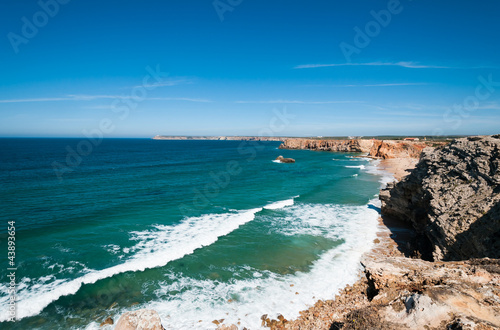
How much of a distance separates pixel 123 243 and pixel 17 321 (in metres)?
7.01

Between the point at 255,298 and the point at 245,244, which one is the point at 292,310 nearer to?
the point at 255,298

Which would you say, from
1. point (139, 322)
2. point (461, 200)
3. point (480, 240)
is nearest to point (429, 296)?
point (139, 322)

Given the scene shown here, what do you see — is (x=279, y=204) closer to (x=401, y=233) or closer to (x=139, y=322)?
(x=401, y=233)

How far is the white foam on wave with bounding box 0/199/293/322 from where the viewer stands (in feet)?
36.8

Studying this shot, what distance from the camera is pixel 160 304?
11047 mm

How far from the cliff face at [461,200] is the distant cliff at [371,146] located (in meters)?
53.8

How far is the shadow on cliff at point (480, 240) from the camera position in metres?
9.73

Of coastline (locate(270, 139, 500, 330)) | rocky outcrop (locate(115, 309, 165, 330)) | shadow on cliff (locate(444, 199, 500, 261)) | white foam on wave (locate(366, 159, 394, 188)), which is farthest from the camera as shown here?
white foam on wave (locate(366, 159, 394, 188))

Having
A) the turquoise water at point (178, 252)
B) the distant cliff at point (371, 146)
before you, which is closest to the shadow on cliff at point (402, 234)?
the turquoise water at point (178, 252)

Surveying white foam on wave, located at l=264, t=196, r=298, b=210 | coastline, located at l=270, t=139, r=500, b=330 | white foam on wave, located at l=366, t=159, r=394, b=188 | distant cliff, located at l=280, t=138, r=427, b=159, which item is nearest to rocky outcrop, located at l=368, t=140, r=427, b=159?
distant cliff, located at l=280, t=138, r=427, b=159

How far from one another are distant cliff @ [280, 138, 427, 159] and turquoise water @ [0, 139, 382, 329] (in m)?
55.7

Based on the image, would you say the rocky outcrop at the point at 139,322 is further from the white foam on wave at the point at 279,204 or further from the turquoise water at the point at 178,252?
the white foam on wave at the point at 279,204

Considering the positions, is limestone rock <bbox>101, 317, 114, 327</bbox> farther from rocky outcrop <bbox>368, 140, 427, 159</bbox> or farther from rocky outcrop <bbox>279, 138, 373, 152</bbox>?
rocky outcrop <bbox>279, 138, 373, 152</bbox>

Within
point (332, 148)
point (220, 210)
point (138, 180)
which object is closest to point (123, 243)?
point (220, 210)
